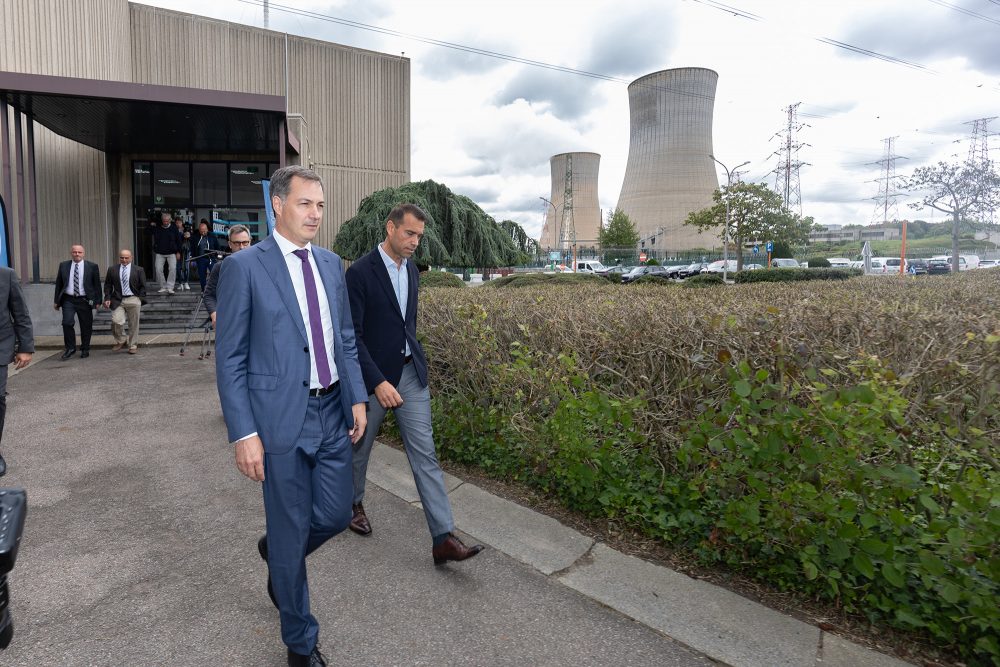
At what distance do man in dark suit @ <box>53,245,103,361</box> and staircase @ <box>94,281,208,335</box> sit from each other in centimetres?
254

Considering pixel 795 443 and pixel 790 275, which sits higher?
pixel 790 275

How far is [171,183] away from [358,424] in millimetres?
21655

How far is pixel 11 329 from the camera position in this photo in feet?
16.3

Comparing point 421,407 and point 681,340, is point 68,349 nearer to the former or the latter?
point 421,407

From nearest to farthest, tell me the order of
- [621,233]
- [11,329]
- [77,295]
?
1. [11,329]
2. [77,295]
3. [621,233]

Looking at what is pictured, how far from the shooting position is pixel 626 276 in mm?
45219

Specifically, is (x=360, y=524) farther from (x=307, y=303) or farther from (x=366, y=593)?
(x=307, y=303)

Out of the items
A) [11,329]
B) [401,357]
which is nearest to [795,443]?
[401,357]

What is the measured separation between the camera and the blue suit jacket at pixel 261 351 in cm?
217

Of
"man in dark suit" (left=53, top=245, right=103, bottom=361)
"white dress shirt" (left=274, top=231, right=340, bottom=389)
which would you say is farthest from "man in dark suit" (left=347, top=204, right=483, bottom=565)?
"man in dark suit" (left=53, top=245, right=103, bottom=361)

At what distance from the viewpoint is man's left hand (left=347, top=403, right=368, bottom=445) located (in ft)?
8.14

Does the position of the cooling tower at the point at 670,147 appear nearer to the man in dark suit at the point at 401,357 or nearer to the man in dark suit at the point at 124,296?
the man in dark suit at the point at 124,296

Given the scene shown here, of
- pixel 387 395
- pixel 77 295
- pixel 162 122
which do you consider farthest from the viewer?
pixel 162 122

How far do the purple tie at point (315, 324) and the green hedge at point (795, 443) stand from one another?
1656 millimetres
